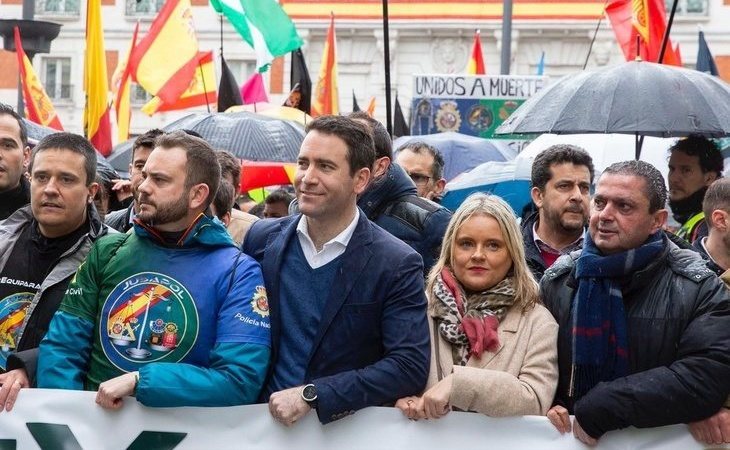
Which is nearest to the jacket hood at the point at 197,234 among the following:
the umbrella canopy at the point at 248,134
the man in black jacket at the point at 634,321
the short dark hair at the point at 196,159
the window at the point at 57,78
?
the short dark hair at the point at 196,159

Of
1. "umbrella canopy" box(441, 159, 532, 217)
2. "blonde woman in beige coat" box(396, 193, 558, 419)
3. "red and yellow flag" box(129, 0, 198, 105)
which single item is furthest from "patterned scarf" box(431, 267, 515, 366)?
"red and yellow flag" box(129, 0, 198, 105)

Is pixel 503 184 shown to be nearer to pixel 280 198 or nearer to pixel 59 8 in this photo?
pixel 280 198

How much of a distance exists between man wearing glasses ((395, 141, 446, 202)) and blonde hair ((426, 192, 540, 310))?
2.63 metres

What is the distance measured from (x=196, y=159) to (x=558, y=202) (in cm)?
240

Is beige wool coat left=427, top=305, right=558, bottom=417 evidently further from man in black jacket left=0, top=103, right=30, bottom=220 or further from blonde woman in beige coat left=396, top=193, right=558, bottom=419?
man in black jacket left=0, top=103, right=30, bottom=220

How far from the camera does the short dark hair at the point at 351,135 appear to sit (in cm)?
484

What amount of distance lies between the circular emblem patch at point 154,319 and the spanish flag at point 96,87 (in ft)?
27.3

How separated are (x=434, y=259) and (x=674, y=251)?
1515 millimetres

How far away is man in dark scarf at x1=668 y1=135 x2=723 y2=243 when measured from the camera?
7.46m

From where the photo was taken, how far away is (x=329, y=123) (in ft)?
16.0

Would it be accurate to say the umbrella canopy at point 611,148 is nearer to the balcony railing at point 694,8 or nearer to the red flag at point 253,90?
the red flag at point 253,90

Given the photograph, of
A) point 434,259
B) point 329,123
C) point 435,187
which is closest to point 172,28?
point 435,187

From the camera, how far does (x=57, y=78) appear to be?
4472cm

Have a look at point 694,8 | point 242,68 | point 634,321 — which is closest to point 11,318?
point 634,321
